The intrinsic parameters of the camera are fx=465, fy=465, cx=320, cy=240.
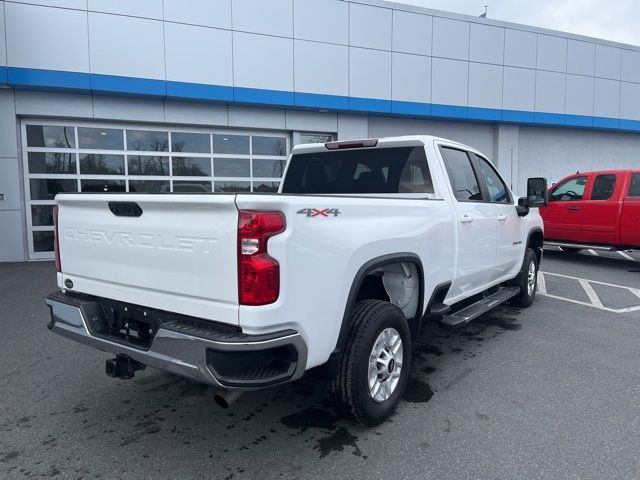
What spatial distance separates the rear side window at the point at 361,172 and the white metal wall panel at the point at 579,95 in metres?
15.2

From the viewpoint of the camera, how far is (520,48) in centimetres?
1560

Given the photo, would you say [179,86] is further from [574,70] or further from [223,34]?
[574,70]

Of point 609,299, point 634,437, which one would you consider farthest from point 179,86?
point 634,437

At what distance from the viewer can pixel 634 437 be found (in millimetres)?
3059

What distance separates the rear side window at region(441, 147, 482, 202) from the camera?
434 centimetres

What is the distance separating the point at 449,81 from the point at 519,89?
293 centimetres

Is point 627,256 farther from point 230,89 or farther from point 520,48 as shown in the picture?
point 230,89

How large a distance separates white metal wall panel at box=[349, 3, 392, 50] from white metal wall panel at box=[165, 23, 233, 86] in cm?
359

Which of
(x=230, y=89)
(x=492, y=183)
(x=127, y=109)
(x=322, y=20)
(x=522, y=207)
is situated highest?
(x=322, y=20)

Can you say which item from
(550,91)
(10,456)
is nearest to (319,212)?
(10,456)

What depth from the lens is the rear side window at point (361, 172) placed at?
→ 4.18 m

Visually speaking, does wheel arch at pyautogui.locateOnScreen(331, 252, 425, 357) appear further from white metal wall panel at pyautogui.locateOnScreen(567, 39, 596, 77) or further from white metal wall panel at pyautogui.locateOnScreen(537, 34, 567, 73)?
white metal wall panel at pyautogui.locateOnScreen(567, 39, 596, 77)

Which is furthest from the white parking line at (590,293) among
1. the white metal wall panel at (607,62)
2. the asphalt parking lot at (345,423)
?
the white metal wall panel at (607,62)

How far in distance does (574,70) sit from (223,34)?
12667 millimetres
